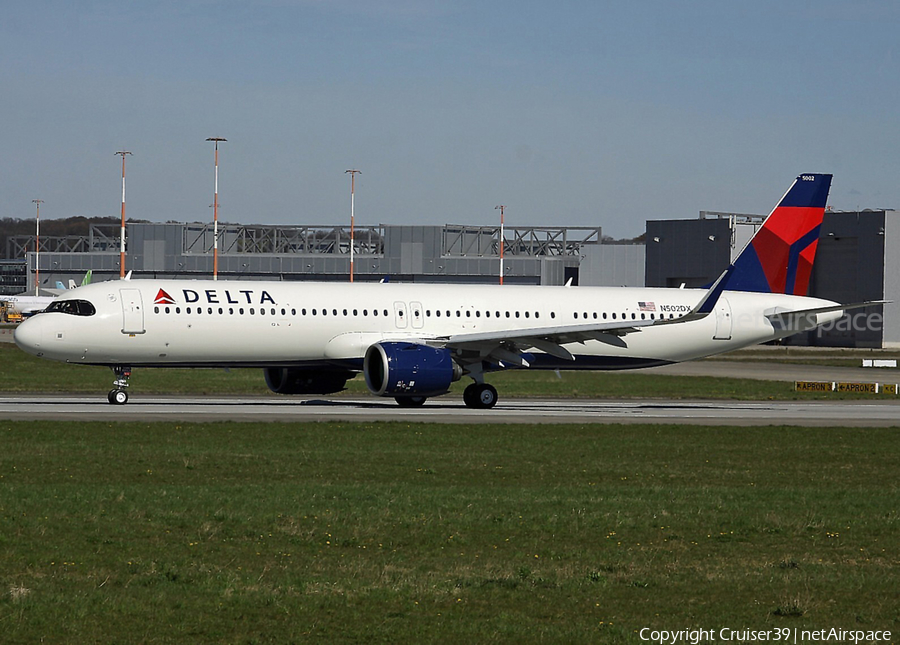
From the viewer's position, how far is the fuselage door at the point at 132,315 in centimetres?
3712

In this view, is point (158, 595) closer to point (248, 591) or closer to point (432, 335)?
point (248, 591)

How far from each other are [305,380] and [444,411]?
568cm

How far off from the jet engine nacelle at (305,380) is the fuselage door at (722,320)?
1399 centimetres

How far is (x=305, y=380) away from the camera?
1635 inches

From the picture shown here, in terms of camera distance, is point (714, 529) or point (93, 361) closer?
point (714, 529)

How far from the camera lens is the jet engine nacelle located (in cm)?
4141

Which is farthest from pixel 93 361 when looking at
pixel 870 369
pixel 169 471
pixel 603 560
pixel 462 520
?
pixel 870 369

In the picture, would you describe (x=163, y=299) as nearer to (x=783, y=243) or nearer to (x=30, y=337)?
(x=30, y=337)

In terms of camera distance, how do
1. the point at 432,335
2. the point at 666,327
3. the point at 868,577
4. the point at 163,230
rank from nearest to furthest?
the point at 868,577, the point at 432,335, the point at 666,327, the point at 163,230

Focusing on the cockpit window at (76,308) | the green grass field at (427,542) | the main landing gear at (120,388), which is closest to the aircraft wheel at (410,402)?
the main landing gear at (120,388)

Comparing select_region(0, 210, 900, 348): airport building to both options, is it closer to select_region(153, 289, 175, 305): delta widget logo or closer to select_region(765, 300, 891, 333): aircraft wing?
select_region(765, 300, 891, 333): aircraft wing

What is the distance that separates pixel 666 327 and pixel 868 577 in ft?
100

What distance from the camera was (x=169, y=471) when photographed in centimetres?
2167

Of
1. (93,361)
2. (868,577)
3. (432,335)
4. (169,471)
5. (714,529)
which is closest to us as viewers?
(868,577)
